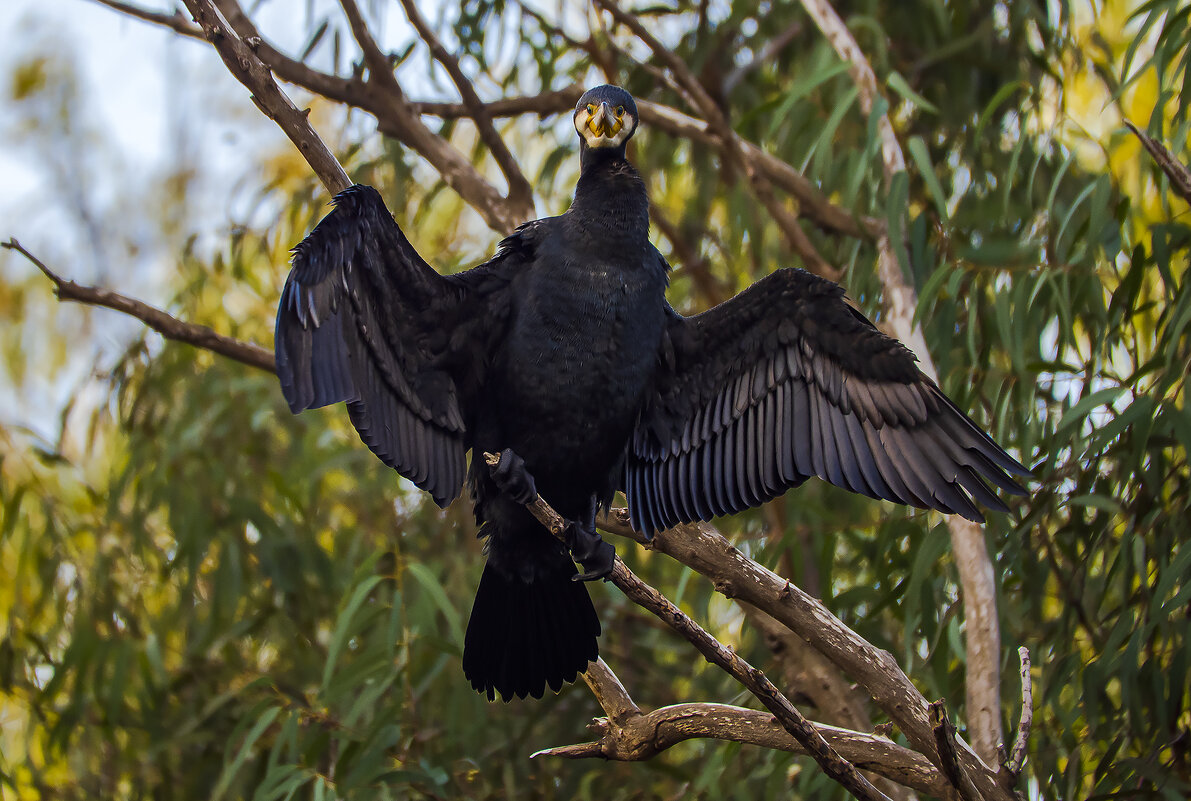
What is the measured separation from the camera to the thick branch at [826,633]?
190 centimetres

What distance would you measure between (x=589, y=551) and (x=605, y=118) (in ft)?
2.56

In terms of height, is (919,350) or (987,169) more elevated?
(987,169)

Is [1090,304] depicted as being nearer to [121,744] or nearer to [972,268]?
[972,268]

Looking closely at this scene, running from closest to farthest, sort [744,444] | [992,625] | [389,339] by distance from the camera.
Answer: [389,339]
[744,444]
[992,625]

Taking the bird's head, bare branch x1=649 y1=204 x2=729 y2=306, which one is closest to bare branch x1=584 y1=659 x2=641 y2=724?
the bird's head

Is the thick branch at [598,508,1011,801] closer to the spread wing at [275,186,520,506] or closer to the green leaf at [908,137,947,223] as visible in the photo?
the spread wing at [275,186,520,506]

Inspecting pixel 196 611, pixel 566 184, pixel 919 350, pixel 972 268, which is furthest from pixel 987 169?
pixel 196 611

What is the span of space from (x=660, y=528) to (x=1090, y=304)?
1.10m

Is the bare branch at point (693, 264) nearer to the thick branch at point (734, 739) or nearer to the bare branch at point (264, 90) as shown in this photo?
the bare branch at point (264, 90)

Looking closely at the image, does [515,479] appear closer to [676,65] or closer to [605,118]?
[605,118]

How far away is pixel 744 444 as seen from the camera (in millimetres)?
2174

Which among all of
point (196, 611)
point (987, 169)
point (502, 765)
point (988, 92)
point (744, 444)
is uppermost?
point (988, 92)

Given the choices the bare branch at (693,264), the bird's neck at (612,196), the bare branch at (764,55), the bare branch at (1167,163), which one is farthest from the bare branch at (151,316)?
the bare branch at (764,55)

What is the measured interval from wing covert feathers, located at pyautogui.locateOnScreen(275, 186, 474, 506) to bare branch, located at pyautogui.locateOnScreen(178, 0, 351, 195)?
17cm
